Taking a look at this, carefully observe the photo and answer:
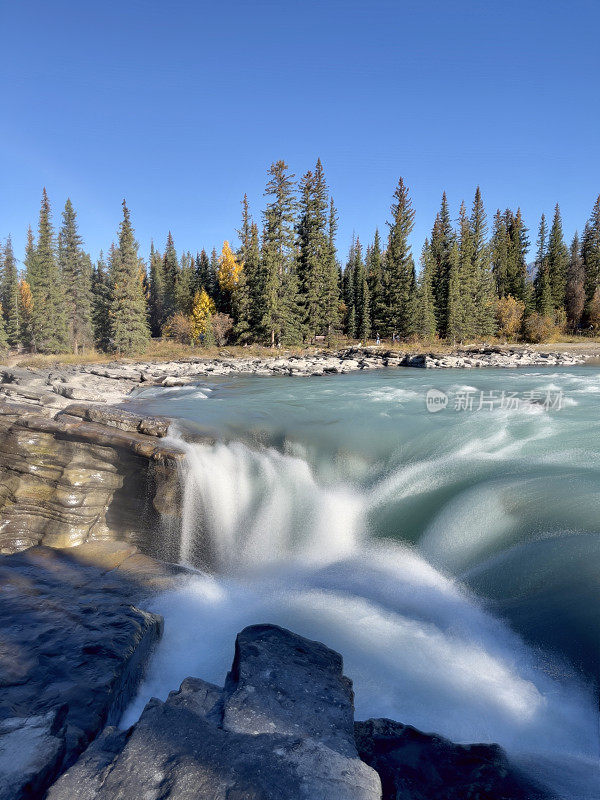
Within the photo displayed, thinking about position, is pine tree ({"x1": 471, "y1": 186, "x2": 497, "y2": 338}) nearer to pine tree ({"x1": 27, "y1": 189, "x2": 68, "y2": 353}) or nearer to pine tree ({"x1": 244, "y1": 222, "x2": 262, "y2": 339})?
pine tree ({"x1": 244, "y1": 222, "x2": 262, "y2": 339})

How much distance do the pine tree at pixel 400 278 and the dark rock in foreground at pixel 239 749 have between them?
46474mm

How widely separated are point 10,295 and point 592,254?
85.8m

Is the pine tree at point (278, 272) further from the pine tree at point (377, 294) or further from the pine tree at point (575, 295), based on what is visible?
the pine tree at point (575, 295)

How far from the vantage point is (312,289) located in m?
43.6

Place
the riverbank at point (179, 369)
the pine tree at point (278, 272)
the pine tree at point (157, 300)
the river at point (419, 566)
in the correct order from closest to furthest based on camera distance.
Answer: the river at point (419, 566)
the riverbank at point (179, 369)
the pine tree at point (278, 272)
the pine tree at point (157, 300)

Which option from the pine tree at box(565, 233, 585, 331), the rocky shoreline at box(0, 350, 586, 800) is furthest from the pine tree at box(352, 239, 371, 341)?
the rocky shoreline at box(0, 350, 586, 800)

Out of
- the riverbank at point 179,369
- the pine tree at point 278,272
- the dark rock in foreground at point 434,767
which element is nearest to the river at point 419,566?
the dark rock in foreground at point 434,767

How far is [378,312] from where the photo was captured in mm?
50094

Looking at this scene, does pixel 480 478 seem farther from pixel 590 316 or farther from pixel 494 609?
pixel 590 316

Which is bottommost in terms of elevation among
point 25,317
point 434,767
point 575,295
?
point 434,767

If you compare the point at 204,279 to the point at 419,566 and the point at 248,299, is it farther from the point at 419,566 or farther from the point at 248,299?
the point at 419,566

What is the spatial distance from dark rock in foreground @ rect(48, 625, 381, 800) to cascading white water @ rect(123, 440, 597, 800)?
1148 millimetres

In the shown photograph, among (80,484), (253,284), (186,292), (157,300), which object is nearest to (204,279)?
(186,292)

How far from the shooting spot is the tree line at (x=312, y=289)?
40.3 m
